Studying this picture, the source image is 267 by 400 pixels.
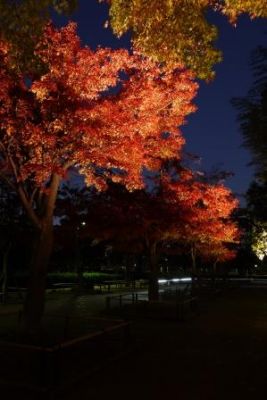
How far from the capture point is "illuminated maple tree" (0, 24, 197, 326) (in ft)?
40.6

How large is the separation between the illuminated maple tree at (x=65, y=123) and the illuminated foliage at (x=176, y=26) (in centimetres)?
403

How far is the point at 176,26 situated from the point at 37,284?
7.57 m

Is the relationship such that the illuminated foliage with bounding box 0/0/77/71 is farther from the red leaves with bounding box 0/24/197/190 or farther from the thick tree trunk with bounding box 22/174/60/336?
the thick tree trunk with bounding box 22/174/60/336

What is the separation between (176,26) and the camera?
7969 mm

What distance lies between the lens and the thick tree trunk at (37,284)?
12.6 m

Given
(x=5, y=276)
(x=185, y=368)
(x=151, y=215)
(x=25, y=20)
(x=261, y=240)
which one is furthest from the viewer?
(x=261, y=240)

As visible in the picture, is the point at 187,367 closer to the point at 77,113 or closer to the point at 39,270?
the point at 39,270

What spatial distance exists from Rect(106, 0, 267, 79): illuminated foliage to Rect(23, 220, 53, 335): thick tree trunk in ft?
20.7

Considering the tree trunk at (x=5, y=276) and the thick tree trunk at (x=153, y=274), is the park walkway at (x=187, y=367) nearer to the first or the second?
the thick tree trunk at (x=153, y=274)

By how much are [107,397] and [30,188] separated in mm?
7847

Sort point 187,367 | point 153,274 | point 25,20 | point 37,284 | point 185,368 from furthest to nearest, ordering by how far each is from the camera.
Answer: point 153,274, point 37,284, point 187,367, point 185,368, point 25,20

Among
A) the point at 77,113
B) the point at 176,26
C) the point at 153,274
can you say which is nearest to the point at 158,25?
the point at 176,26

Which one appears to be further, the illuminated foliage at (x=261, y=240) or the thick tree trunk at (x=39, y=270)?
the illuminated foliage at (x=261, y=240)

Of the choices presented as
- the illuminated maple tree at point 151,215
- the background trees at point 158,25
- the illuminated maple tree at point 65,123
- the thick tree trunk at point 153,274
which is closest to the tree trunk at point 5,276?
the illuminated maple tree at point 151,215
